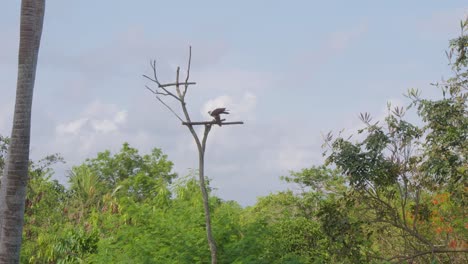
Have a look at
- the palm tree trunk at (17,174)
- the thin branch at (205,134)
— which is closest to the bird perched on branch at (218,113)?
the thin branch at (205,134)

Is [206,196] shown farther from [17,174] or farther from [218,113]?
[17,174]

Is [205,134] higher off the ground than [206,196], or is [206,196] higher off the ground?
[205,134]

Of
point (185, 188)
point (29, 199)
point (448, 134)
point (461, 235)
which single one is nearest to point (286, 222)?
point (185, 188)

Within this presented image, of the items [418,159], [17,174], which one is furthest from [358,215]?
[17,174]

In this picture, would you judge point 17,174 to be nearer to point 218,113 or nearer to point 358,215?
point 218,113

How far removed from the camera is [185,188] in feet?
45.5

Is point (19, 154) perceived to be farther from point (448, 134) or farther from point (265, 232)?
point (448, 134)

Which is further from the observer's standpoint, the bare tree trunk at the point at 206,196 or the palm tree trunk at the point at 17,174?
the palm tree trunk at the point at 17,174

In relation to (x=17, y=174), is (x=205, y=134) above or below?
above

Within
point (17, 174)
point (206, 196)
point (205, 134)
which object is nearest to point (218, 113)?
point (205, 134)

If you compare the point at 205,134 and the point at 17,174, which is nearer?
the point at 205,134

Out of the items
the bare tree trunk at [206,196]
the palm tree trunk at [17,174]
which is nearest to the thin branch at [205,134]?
the bare tree trunk at [206,196]

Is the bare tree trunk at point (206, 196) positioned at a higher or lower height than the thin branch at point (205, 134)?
lower

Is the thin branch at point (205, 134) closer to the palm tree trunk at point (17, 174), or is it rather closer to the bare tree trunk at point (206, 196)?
the bare tree trunk at point (206, 196)
